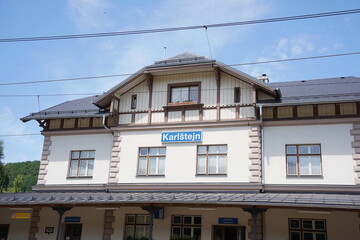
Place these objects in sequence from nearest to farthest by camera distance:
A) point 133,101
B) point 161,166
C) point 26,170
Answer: point 161,166 < point 133,101 < point 26,170

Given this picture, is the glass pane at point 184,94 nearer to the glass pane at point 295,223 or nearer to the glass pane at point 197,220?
the glass pane at point 197,220

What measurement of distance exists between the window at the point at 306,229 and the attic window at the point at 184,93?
643 cm

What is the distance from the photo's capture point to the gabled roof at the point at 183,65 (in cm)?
1616

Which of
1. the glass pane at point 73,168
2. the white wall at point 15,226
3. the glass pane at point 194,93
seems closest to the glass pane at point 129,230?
the glass pane at point 73,168

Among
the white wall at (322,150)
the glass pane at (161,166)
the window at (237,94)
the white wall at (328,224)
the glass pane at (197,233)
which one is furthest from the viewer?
the glass pane at (161,166)

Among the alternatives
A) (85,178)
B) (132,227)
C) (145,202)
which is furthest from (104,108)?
(145,202)

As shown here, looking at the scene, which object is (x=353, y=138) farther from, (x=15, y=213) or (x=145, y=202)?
(x=15, y=213)

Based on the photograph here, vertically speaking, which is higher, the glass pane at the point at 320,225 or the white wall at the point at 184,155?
the white wall at the point at 184,155

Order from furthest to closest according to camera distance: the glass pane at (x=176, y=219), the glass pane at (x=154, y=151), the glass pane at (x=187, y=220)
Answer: the glass pane at (x=154, y=151) < the glass pane at (x=176, y=219) < the glass pane at (x=187, y=220)

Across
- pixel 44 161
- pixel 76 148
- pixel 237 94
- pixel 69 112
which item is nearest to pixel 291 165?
pixel 237 94

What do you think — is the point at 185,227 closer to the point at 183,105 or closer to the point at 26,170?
the point at 183,105

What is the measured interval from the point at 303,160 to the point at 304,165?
20 centimetres

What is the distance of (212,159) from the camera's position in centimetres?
1634

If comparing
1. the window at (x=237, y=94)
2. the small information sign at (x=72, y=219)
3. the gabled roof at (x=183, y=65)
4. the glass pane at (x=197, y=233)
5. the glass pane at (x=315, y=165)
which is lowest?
the glass pane at (x=197, y=233)
